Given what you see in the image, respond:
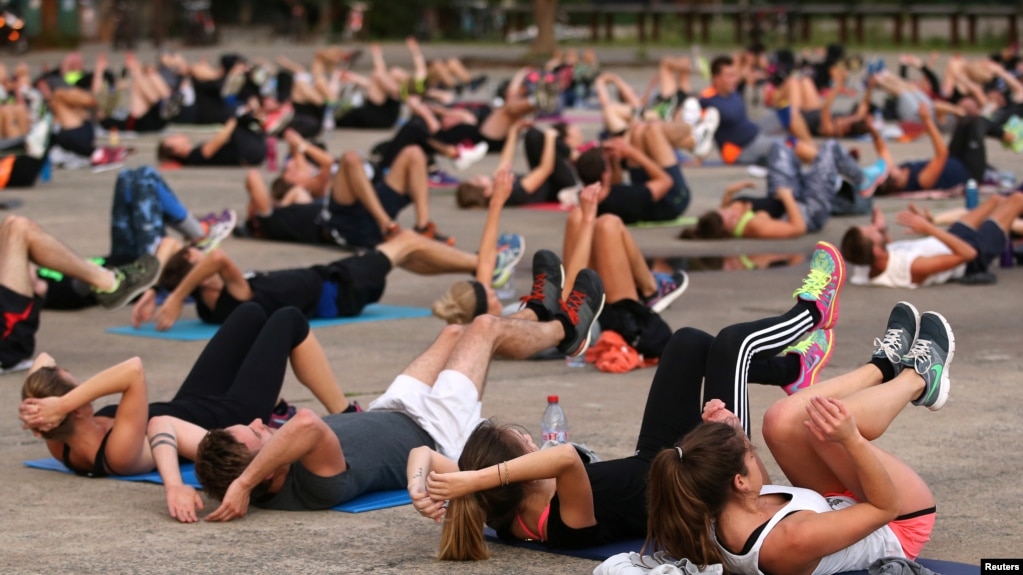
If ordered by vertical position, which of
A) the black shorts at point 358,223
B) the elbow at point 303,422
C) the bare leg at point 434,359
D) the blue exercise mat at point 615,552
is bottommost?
the black shorts at point 358,223

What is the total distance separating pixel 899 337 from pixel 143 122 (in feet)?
62.1

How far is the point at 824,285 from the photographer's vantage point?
5.77m

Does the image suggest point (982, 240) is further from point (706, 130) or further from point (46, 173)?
point (46, 173)

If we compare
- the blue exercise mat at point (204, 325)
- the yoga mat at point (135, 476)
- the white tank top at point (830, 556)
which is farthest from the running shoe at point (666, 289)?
the white tank top at point (830, 556)

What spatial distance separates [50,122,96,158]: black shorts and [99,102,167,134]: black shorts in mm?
4482

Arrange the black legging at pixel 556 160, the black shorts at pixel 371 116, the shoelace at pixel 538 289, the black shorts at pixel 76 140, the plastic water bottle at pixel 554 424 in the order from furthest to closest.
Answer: the black shorts at pixel 371 116, the black shorts at pixel 76 140, the black legging at pixel 556 160, the shoelace at pixel 538 289, the plastic water bottle at pixel 554 424

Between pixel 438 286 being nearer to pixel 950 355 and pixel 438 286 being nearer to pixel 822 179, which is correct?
pixel 822 179

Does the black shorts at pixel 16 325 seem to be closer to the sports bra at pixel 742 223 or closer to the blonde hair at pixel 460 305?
the blonde hair at pixel 460 305

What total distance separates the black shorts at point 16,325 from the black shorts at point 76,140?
10168mm

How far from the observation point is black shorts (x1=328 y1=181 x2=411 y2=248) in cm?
1166

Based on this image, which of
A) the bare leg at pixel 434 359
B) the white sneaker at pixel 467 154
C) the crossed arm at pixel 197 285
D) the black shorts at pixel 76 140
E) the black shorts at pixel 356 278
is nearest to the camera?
the bare leg at pixel 434 359

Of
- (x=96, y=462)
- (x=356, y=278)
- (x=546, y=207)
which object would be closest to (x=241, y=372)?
(x=96, y=462)

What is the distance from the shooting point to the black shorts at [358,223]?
11664 mm

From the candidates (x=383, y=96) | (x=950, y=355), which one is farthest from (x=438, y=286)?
(x=383, y=96)
